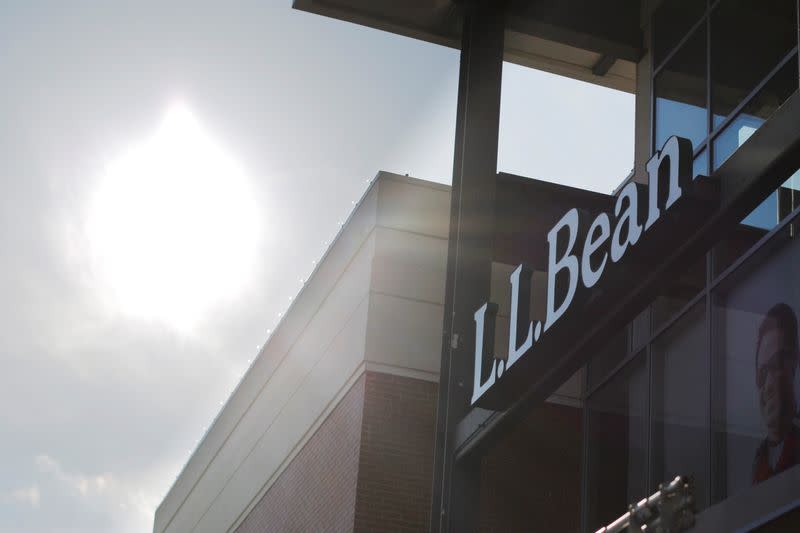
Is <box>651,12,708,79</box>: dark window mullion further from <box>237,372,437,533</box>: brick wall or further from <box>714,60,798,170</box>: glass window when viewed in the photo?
<box>237,372,437,533</box>: brick wall

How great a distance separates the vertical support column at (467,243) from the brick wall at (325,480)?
2.04 meters

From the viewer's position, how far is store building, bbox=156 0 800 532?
11516mm

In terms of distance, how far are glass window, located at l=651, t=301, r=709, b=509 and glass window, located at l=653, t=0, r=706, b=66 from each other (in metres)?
3.85

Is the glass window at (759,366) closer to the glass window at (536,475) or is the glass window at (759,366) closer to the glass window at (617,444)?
the glass window at (617,444)

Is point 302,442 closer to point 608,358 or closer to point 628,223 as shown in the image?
point 608,358

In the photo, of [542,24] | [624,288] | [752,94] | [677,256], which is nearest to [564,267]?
[624,288]

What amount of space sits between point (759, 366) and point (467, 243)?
4.35 m

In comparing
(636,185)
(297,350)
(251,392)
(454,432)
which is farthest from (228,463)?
(636,185)

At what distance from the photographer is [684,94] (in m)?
16.2

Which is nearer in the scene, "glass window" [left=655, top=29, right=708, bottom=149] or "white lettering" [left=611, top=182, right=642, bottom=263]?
"white lettering" [left=611, top=182, right=642, bottom=263]

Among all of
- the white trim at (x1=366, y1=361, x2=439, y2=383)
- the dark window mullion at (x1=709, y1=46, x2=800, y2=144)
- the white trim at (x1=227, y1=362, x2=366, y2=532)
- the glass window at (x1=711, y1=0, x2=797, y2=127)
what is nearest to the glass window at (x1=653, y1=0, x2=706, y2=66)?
the glass window at (x1=711, y1=0, x2=797, y2=127)

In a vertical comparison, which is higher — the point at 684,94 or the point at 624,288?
the point at 684,94

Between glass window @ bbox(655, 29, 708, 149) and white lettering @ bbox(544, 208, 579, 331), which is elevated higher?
glass window @ bbox(655, 29, 708, 149)

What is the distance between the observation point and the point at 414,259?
18.1 metres
